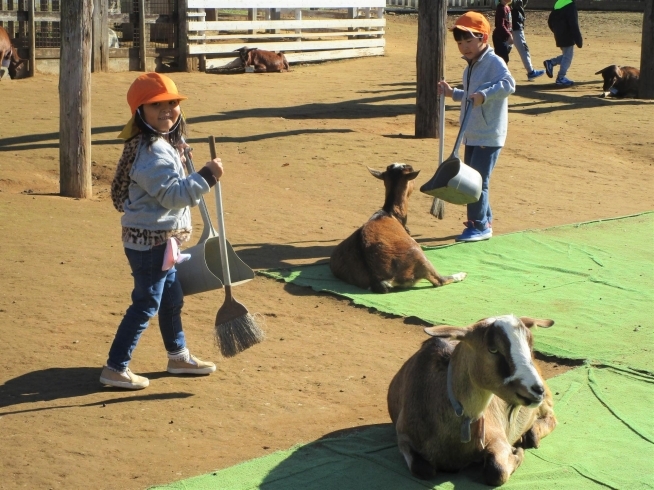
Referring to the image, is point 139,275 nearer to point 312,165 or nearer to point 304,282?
point 304,282

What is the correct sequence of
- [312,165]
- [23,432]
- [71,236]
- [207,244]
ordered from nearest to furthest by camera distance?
[23,432] < [207,244] < [71,236] < [312,165]

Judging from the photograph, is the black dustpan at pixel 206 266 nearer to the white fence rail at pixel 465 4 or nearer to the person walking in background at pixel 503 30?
the person walking in background at pixel 503 30

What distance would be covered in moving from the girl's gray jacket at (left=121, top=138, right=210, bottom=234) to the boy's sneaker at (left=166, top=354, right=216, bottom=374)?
3.06 feet

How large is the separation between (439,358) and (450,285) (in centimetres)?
353

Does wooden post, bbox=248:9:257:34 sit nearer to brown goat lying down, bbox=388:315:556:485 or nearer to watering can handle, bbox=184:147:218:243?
watering can handle, bbox=184:147:218:243

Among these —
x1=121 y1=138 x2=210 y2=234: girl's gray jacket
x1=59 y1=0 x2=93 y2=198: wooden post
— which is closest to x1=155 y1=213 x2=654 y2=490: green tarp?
x1=121 y1=138 x2=210 y2=234: girl's gray jacket

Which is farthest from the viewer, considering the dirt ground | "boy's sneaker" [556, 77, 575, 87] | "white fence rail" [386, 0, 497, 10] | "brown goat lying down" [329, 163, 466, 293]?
"white fence rail" [386, 0, 497, 10]

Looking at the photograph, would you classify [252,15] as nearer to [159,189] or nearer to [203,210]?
[203,210]

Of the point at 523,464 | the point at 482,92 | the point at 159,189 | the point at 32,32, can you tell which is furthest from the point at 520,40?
the point at 523,464

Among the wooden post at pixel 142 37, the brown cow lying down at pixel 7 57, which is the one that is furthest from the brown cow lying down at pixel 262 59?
the brown cow lying down at pixel 7 57

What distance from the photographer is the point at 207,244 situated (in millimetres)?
6230

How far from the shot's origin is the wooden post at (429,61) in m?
14.4

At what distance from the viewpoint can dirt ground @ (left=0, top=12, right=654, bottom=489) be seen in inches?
215

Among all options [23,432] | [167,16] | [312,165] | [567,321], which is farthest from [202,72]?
[23,432]
